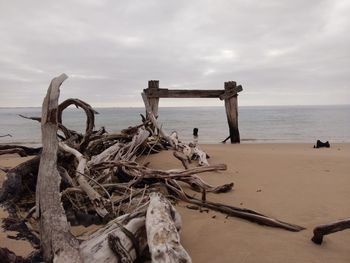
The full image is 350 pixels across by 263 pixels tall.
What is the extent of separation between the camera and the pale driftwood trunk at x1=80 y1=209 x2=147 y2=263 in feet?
6.95

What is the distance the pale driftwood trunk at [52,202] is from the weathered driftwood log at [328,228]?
1961mm

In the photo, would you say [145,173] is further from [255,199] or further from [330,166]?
[330,166]

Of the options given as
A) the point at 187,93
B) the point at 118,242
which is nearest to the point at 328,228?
the point at 118,242

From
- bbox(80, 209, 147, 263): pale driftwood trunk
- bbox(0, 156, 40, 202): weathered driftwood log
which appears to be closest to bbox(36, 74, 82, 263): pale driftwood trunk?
bbox(80, 209, 147, 263): pale driftwood trunk

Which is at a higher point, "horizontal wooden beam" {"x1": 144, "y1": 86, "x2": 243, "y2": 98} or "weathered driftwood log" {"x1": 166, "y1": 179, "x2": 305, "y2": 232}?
"horizontal wooden beam" {"x1": 144, "y1": 86, "x2": 243, "y2": 98}

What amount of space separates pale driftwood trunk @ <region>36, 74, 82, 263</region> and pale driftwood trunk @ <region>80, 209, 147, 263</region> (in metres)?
0.13

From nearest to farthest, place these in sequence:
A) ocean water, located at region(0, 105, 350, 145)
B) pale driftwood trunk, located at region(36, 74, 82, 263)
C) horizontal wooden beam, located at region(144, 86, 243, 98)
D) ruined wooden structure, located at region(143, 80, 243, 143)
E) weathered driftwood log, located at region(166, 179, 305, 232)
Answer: pale driftwood trunk, located at region(36, 74, 82, 263), weathered driftwood log, located at region(166, 179, 305, 232), horizontal wooden beam, located at region(144, 86, 243, 98), ruined wooden structure, located at region(143, 80, 243, 143), ocean water, located at region(0, 105, 350, 145)

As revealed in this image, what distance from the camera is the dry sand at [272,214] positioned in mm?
2758

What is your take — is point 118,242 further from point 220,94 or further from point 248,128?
point 248,128

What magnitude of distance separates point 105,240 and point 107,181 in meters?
2.23

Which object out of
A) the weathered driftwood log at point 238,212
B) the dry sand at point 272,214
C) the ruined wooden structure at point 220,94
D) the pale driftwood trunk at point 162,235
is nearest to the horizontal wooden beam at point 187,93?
the ruined wooden structure at point 220,94

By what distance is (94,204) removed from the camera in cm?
318

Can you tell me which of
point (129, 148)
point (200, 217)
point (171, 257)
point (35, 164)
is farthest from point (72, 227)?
point (129, 148)

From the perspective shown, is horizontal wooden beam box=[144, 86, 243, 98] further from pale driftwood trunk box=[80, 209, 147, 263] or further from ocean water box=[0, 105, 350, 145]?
pale driftwood trunk box=[80, 209, 147, 263]
